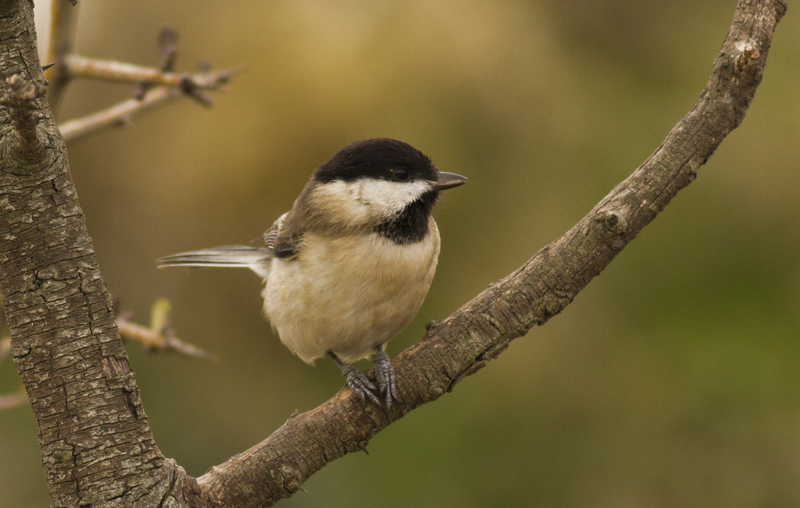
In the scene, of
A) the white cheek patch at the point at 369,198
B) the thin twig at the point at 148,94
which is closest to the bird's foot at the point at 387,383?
the white cheek patch at the point at 369,198

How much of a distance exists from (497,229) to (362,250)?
3.97ft

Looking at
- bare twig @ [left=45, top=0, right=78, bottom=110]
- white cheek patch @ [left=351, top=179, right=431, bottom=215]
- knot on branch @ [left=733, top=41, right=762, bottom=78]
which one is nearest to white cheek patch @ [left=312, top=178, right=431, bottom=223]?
white cheek patch @ [left=351, top=179, right=431, bottom=215]

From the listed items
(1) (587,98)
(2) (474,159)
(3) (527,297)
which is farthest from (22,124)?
(1) (587,98)

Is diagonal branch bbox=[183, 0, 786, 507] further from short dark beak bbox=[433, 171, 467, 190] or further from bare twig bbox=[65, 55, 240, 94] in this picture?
bare twig bbox=[65, 55, 240, 94]

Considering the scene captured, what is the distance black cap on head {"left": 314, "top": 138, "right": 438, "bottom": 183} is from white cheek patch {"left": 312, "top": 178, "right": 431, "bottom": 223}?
0.03m

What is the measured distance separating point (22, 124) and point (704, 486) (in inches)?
118

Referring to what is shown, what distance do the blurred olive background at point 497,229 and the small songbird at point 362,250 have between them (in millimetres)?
919

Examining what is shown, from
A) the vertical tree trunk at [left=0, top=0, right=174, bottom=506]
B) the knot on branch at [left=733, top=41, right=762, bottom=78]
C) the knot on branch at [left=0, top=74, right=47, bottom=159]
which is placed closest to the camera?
the knot on branch at [left=0, top=74, right=47, bottom=159]

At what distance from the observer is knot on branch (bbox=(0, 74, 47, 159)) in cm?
106

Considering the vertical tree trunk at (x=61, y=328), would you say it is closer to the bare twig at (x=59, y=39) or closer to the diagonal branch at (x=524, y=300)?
the diagonal branch at (x=524, y=300)

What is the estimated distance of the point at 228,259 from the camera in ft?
10.0

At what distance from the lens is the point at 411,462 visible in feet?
10.5

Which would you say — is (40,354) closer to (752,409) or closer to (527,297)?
(527,297)

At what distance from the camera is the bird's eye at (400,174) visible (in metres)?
2.39
